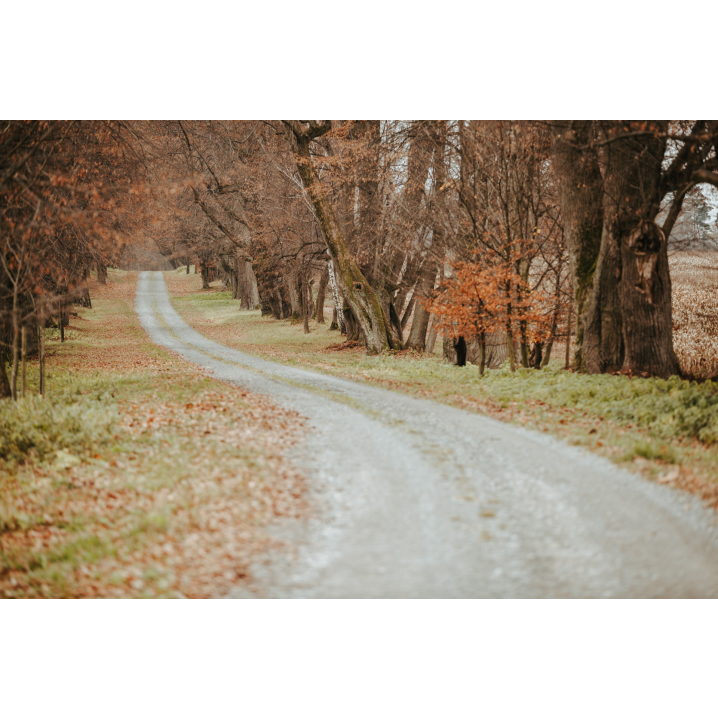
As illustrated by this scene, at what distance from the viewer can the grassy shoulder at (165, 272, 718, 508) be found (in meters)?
6.78

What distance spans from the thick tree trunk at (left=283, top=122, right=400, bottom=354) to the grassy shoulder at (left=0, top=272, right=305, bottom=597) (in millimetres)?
8437

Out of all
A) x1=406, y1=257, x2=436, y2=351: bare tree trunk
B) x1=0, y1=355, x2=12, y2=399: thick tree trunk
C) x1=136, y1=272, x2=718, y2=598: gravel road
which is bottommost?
x1=136, y1=272, x2=718, y2=598: gravel road

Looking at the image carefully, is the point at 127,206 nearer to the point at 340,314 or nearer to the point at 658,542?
the point at 658,542

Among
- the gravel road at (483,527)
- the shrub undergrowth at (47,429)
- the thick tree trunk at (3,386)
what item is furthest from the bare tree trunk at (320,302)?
the gravel road at (483,527)

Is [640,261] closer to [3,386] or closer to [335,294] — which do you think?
[3,386]

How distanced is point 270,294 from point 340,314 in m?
8.84

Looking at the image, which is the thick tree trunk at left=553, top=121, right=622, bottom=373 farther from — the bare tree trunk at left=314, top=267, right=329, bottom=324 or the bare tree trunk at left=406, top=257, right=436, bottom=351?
the bare tree trunk at left=314, top=267, right=329, bottom=324

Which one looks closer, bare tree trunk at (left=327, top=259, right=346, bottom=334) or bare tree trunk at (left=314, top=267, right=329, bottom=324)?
bare tree trunk at (left=327, top=259, right=346, bottom=334)

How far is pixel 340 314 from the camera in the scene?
25.3m

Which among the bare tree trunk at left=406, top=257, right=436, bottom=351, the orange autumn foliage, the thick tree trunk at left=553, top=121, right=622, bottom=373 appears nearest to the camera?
the thick tree trunk at left=553, top=121, right=622, bottom=373

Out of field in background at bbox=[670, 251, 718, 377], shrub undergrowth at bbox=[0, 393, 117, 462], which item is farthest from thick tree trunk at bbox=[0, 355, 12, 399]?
field in background at bbox=[670, 251, 718, 377]

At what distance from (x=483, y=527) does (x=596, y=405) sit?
5259mm

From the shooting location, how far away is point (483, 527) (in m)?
5.17

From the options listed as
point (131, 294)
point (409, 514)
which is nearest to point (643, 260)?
point (409, 514)
